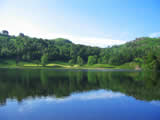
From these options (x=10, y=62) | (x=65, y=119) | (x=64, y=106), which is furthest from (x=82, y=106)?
(x=10, y=62)

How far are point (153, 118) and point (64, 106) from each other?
10.9m

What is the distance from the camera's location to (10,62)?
162625 mm

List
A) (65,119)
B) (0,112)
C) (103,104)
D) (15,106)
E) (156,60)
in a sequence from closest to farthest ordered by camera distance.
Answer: (65,119) < (0,112) < (15,106) < (103,104) < (156,60)

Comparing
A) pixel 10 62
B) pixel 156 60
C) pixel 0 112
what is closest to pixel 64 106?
pixel 0 112

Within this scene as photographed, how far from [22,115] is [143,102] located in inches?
690

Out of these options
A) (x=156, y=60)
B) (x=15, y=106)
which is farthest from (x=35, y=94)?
(x=156, y=60)

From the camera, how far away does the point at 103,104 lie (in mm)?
23672

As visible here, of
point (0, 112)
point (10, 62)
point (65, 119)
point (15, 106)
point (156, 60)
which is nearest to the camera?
point (65, 119)

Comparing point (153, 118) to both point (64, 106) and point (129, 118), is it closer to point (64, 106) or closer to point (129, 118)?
point (129, 118)

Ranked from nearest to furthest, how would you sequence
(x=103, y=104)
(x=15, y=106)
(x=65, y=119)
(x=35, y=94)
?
(x=65, y=119), (x=15, y=106), (x=103, y=104), (x=35, y=94)

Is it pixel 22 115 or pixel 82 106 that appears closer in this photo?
pixel 22 115

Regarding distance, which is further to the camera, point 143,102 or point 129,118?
point 143,102

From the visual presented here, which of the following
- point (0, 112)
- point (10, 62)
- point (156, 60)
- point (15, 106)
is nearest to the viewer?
point (0, 112)

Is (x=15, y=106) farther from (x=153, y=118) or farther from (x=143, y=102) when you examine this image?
(x=143, y=102)
